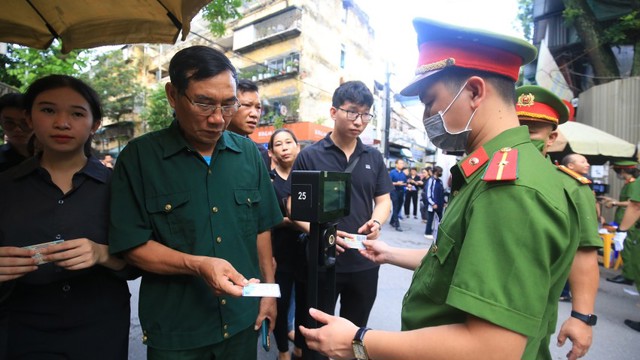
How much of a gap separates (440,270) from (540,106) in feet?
5.46

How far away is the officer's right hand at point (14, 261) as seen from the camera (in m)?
1.12

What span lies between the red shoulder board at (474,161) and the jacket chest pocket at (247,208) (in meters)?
0.95

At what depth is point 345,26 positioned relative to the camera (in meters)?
19.7

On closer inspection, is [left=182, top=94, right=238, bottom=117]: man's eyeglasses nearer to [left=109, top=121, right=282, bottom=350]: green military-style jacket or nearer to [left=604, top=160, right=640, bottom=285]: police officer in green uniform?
[left=109, top=121, right=282, bottom=350]: green military-style jacket

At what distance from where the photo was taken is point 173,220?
4.41 feet

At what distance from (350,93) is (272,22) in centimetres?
1757

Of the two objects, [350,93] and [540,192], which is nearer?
[540,192]

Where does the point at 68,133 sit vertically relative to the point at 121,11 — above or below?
below

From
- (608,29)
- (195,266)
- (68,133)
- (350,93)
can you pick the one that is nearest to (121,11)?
(68,133)

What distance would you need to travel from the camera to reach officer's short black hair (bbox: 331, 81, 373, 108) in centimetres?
215

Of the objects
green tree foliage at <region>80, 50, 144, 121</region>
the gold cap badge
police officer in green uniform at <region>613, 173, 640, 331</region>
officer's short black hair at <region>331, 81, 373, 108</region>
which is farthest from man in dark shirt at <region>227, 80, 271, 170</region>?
green tree foliage at <region>80, 50, 144, 121</region>

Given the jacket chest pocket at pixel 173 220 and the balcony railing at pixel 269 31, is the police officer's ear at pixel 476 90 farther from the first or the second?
the balcony railing at pixel 269 31

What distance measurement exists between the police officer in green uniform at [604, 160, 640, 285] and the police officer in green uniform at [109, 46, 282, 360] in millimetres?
4452

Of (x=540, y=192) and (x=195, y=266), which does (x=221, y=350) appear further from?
(x=540, y=192)
